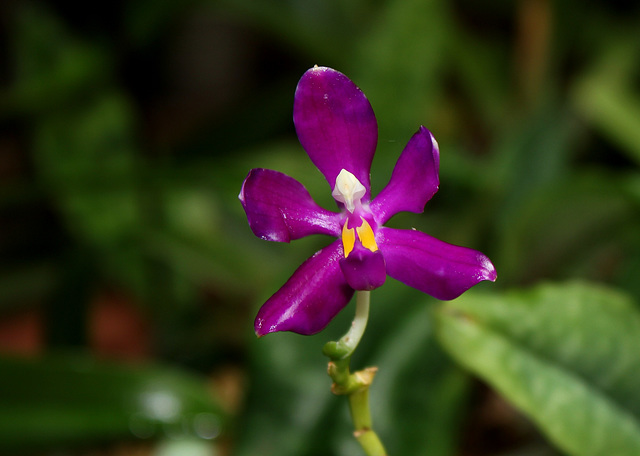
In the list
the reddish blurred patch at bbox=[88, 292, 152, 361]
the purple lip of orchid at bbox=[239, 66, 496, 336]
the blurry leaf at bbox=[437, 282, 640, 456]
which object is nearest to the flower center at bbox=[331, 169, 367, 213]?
the purple lip of orchid at bbox=[239, 66, 496, 336]

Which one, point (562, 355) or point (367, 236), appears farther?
point (562, 355)

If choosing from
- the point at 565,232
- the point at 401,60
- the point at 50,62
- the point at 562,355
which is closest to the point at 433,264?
the point at 562,355

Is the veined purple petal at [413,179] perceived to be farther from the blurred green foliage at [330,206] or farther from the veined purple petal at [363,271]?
the blurred green foliage at [330,206]

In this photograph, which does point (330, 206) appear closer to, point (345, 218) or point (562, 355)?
point (562, 355)

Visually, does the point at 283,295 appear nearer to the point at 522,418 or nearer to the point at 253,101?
the point at 522,418

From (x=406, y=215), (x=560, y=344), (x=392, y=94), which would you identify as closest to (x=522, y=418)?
(x=406, y=215)

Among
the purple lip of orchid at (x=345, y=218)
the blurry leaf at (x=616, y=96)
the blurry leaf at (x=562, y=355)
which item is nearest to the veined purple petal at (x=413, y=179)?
the purple lip of orchid at (x=345, y=218)

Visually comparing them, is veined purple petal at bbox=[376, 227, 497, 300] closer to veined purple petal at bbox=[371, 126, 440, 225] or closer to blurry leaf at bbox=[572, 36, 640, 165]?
veined purple petal at bbox=[371, 126, 440, 225]
